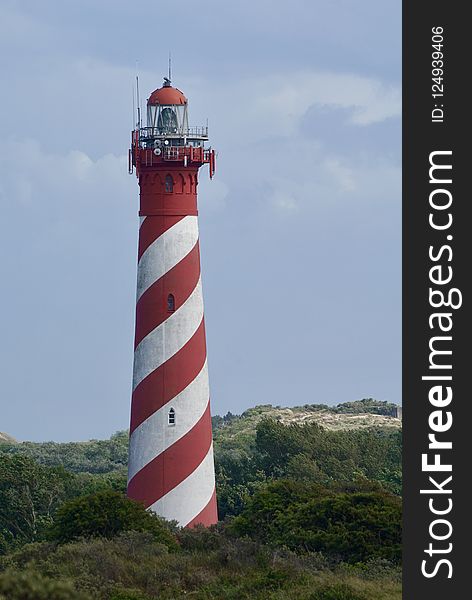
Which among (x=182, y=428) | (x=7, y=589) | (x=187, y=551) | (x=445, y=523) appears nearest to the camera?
(x=7, y=589)

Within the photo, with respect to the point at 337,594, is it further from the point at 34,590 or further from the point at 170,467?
the point at 170,467

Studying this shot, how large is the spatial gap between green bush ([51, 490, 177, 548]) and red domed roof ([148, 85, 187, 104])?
9992 millimetres

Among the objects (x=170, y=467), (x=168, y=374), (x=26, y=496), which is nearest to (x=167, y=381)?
(x=168, y=374)

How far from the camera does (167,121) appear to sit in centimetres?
4428

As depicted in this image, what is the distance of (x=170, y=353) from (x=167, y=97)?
6.61 metres

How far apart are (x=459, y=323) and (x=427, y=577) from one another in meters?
4.45

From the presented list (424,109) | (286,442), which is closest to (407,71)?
(424,109)

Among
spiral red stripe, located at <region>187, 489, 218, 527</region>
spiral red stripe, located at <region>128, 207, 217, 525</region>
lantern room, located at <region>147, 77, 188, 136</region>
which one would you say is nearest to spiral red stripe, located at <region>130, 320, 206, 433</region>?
spiral red stripe, located at <region>128, 207, 217, 525</region>

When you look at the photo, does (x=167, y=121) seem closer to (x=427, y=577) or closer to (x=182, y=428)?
(x=182, y=428)

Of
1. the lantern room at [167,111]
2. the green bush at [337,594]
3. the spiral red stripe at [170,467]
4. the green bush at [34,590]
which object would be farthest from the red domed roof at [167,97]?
the green bush at [34,590]

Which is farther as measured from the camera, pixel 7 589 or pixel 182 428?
pixel 182 428

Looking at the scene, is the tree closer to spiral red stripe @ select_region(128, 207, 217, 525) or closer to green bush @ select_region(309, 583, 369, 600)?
spiral red stripe @ select_region(128, 207, 217, 525)

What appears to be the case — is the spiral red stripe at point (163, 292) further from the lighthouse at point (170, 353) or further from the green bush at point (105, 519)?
the green bush at point (105, 519)

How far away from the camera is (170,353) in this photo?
4269cm
